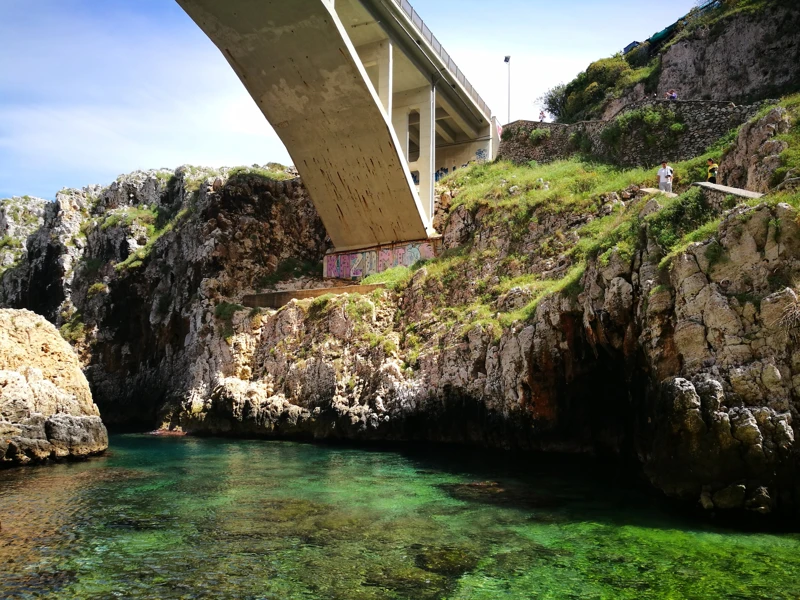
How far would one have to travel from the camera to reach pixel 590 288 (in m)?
13.9

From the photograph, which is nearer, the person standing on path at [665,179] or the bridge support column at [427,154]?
the person standing on path at [665,179]

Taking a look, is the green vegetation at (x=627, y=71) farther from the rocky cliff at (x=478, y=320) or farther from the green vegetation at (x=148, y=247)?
the green vegetation at (x=148, y=247)

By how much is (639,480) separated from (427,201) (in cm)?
1604

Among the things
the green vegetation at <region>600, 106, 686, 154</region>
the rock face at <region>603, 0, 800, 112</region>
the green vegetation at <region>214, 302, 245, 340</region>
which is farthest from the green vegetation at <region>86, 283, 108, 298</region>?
the rock face at <region>603, 0, 800, 112</region>

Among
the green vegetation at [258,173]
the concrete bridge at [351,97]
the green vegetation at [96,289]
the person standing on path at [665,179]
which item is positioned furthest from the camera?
the green vegetation at [96,289]

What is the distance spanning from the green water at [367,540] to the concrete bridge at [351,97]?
1348 centimetres

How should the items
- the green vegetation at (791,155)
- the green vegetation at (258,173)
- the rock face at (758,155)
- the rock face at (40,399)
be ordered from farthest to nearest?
the green vegetation at (258,173), the rock face at (40,399), the rock face at (758,155), the green vegetation at (791,155)

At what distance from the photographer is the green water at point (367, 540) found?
276 inches

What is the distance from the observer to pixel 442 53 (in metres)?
27.5

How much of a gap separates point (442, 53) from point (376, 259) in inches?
350

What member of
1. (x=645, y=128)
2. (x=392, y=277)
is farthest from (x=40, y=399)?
(x=645, y=128)

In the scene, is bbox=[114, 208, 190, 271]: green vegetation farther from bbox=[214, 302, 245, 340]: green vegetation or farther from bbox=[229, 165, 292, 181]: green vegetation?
bbox=[214, 302, 245, 340]: green vegetation

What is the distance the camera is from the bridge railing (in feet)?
80.6

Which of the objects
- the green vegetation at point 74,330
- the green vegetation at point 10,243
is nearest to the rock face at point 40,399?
the green vegetation at point 74,330
